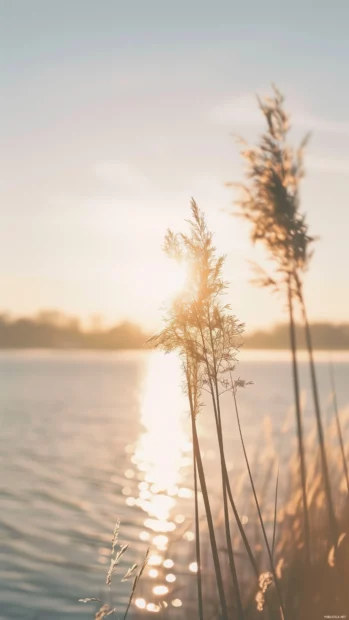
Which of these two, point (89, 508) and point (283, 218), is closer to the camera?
point (283, 218)

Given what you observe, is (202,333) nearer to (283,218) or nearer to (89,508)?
(283,218)

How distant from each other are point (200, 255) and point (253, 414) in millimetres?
49452

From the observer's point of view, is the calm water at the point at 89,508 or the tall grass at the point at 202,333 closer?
the tall grass at the point at 202,333

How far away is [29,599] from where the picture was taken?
9219mm

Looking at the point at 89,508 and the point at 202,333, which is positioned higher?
the point at 202,333

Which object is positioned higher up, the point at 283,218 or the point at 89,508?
the point at 283,218

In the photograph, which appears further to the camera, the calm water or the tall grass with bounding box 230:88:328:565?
the calm water

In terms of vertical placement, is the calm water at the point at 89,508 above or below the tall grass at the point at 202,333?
below

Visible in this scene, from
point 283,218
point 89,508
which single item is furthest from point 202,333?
point 89,508

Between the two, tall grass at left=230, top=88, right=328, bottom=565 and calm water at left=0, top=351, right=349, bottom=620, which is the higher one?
tall grass at left=230, top=88, right=328, bottom=565

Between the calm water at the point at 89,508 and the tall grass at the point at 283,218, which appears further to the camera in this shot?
the calm water at the point at 89,508

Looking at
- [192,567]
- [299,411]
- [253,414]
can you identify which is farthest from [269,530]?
[253,414]

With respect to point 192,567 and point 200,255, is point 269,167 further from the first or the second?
point 192,567

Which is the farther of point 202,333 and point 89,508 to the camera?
point 89,508
